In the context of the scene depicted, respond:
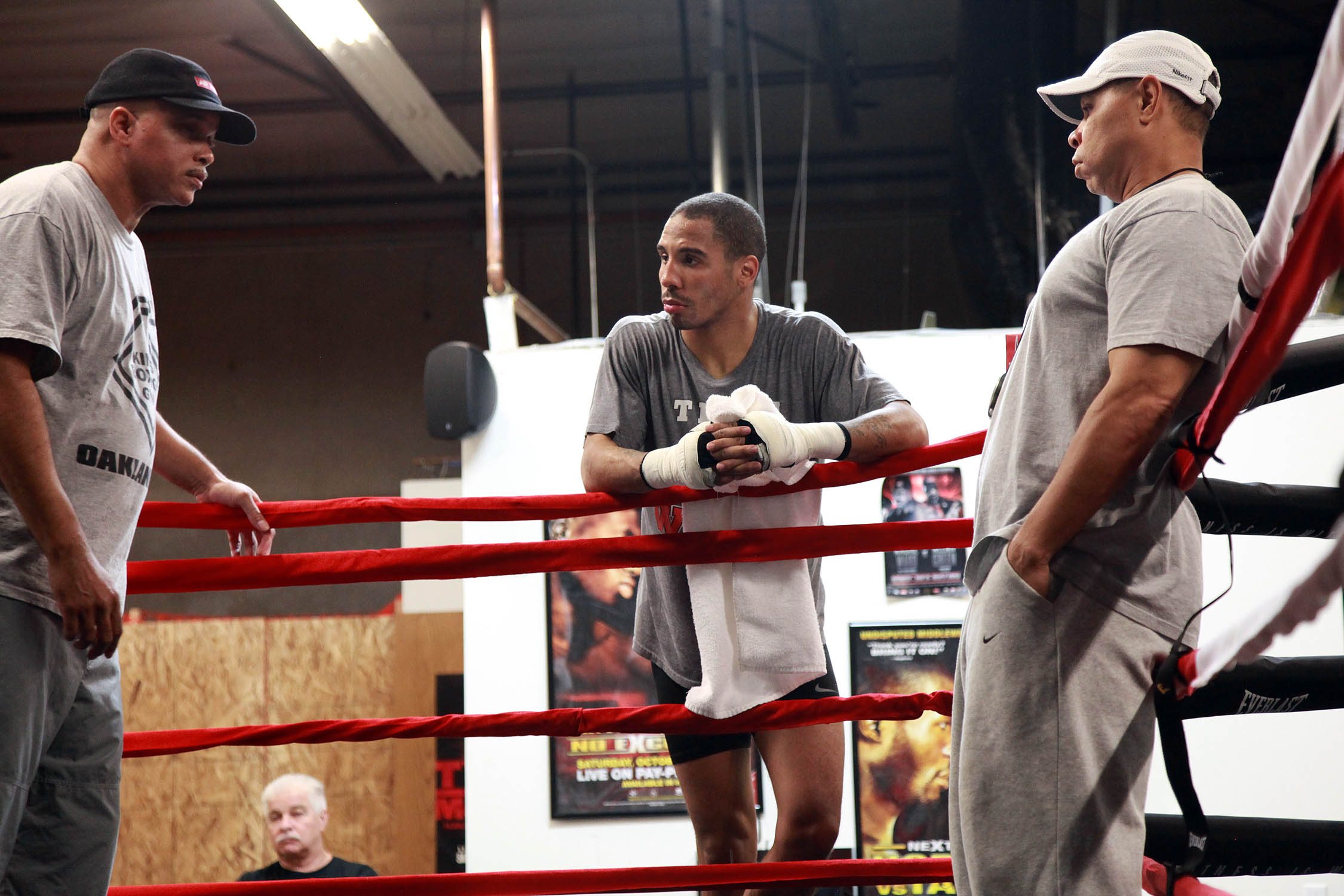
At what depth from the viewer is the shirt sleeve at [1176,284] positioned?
4.16 ft

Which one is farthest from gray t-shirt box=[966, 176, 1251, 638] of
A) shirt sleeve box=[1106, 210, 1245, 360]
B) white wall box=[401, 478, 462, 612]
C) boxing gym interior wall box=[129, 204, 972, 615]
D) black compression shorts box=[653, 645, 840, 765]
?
boxing gym interior wall box=[129, 204, 972, 615]

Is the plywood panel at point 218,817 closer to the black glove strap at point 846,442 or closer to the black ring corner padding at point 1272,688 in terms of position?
the black glove strap at point 846,442

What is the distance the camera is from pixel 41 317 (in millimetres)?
1459

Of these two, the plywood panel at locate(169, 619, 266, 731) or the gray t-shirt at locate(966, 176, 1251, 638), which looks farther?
the plywood panel at locate(169, 619, 266, 731)

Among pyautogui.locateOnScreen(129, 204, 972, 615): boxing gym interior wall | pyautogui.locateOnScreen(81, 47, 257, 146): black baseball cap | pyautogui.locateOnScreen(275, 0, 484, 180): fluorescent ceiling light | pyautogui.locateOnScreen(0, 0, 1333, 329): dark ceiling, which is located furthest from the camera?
pyautogui.locateOnScreen(129, 204, 972, 615): boxing gym interior wall

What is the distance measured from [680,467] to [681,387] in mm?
317

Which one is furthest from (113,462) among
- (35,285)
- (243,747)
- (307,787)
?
(243,747)

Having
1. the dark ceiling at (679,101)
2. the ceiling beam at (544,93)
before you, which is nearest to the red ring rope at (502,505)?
the dark ceiling at (679,101)

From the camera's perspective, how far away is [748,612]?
1904 millimetres

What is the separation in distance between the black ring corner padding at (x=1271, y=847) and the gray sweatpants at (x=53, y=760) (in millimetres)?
1448

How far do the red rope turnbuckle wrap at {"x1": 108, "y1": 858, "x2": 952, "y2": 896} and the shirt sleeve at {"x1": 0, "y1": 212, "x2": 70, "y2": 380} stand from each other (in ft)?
2.99

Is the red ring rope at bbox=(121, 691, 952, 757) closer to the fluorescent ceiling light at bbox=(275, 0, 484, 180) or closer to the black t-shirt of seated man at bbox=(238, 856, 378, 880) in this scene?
the black t-shirt of seated man at bbox=(238, 856, 378, 880)

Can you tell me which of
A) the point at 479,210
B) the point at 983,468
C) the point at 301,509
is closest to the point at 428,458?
the point at 479,210

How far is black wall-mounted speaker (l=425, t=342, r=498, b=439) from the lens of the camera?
4000mm
